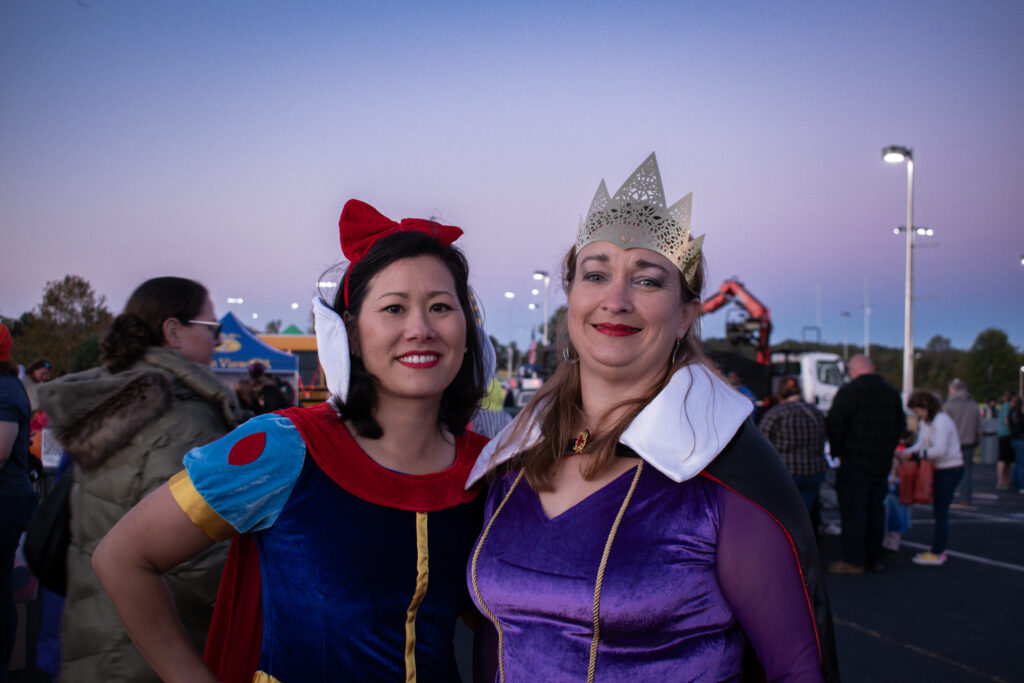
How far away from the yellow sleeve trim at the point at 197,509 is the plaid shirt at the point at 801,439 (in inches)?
222

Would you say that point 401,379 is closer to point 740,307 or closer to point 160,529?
point 160,529

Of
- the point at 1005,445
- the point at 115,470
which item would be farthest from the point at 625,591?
the point at 1005,445

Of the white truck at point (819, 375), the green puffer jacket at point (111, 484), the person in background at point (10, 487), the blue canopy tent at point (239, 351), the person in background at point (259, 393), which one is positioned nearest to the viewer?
the green puffer jacket at point (111, 484)

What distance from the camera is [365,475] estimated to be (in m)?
1.74

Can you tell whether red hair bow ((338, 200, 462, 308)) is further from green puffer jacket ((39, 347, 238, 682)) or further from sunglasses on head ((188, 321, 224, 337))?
sunglasses on head ((188, 321, 224, 337))

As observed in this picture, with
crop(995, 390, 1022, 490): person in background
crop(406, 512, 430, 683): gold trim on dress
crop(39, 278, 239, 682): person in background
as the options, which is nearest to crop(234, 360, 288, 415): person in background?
crop(39, 278, 239, 682): person in background

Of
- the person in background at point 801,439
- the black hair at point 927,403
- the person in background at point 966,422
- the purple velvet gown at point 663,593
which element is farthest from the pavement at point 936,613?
the purple velvet gown at point 663,593

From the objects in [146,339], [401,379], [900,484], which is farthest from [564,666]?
[900,484]

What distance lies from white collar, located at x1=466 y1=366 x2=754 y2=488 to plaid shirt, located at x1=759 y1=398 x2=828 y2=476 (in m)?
5.02

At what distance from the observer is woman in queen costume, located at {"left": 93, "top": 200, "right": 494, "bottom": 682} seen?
1602 mm

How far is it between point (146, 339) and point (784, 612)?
2.25 meters

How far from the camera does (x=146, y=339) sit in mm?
2545

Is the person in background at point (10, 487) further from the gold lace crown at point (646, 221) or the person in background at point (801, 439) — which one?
the person in background at point (801, 439)

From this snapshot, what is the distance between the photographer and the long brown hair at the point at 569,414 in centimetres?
179
